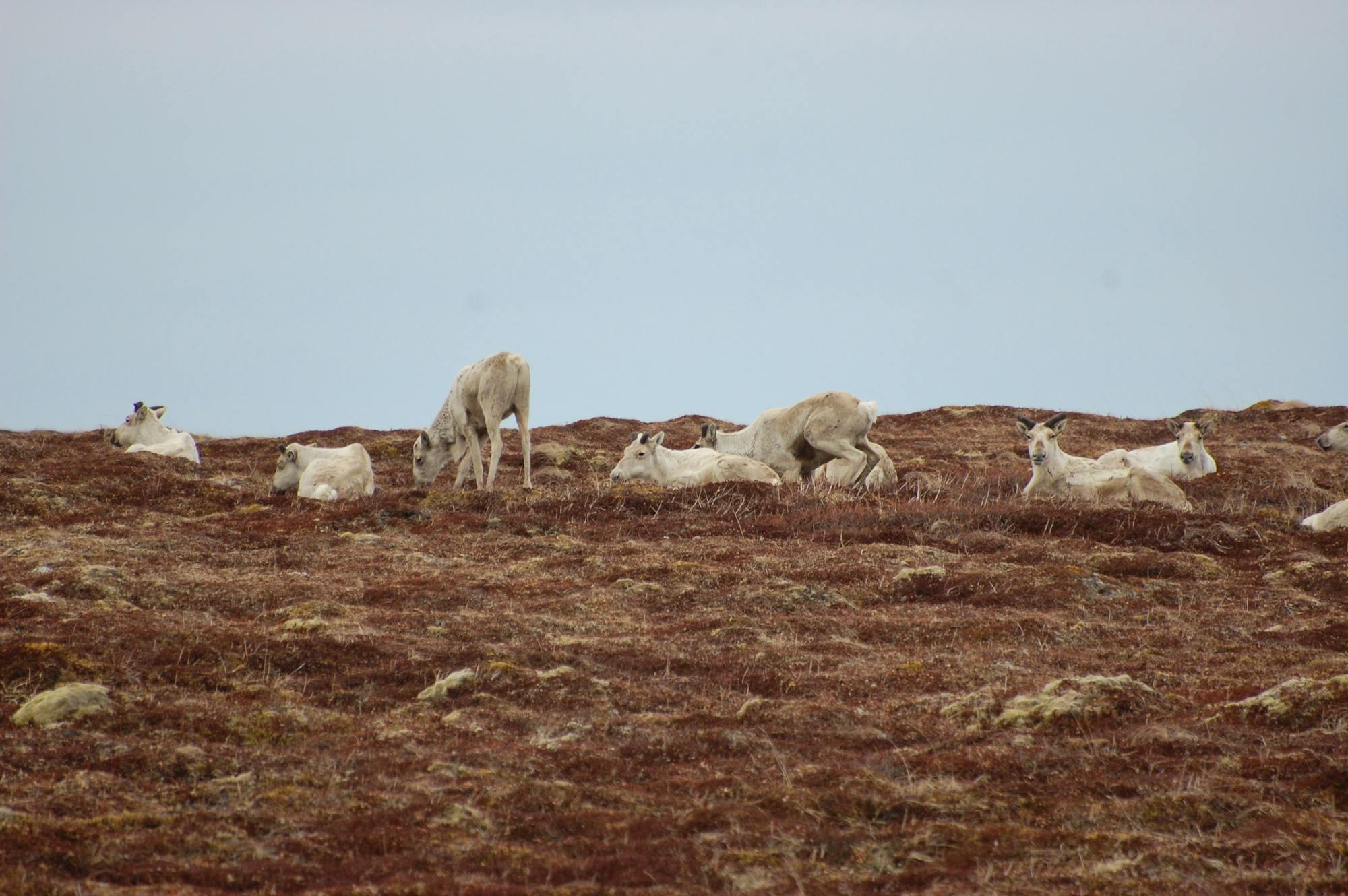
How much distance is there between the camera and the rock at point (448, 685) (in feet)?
34.4

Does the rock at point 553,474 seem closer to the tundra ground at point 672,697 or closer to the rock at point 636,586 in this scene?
the tundra ground at point 672,697

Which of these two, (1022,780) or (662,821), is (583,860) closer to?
(662,821)

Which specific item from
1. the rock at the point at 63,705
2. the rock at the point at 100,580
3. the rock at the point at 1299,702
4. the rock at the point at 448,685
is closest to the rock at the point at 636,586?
the rock at the point at 448,685

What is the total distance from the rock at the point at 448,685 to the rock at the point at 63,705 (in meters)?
2.38

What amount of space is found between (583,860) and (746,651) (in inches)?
206

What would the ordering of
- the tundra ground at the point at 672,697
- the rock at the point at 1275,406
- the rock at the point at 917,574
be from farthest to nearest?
the rock at the point at 1275,406 → the rock at the point at 917,574 → the tundra ground at the point at 672,697

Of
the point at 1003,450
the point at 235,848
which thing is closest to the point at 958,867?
the point at 235,848

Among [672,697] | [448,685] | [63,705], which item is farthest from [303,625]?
[672,697]

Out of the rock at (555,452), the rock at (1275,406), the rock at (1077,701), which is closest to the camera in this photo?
the rock at (1077,701)

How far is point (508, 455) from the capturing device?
101ft

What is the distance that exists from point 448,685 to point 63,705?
9.41 ft

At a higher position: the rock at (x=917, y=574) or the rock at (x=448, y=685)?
the rock at (x=917, y=574)

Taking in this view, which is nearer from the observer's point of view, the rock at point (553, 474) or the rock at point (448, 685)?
the rock at point (448, 685)

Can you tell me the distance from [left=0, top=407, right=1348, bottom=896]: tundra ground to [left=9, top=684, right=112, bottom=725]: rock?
0.53 feet
